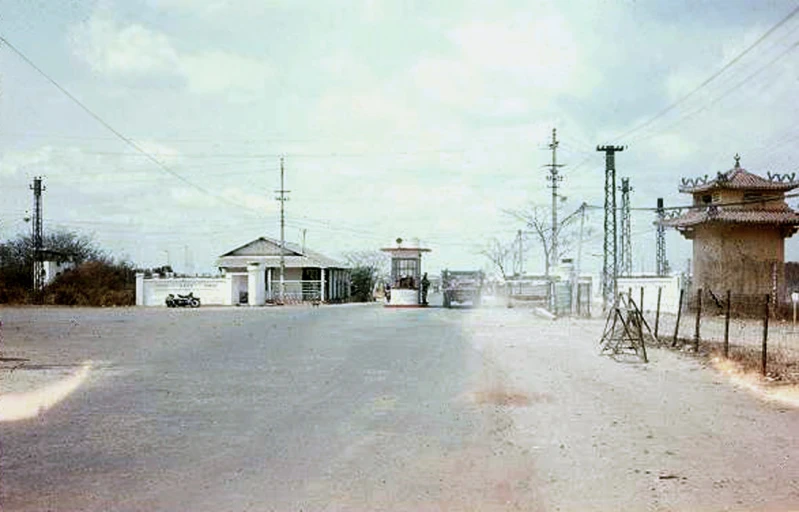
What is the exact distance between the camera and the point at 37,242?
196 ft

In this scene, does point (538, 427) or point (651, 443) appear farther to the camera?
point (538, 427)

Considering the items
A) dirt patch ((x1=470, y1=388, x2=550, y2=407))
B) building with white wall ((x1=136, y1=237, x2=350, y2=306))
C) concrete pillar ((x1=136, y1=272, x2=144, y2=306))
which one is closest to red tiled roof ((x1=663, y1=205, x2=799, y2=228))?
dirt patch ((x1=470, y1=388, x2=550, y2=407))

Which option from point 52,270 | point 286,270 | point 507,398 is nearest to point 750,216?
point 507,398

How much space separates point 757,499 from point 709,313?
31575mm

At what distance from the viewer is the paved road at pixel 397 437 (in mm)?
6914

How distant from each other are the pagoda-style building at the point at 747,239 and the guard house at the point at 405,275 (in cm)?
1284

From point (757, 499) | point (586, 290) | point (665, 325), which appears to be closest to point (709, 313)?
point (586, 290)

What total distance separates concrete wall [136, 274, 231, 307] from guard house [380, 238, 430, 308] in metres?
15.5

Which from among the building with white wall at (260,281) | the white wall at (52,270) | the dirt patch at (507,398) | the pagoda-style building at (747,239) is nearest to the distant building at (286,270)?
the building with white wall at (260,281)

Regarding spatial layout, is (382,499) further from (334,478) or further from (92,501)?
(92,501)

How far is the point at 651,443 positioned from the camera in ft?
29.8

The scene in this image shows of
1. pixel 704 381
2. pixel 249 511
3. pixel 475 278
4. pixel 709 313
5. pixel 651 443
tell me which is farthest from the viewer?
pixel 475 278

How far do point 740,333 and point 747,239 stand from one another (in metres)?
15.1

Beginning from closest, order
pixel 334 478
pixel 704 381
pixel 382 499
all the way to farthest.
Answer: pixel 382 499, pixel 334 478, pixel 704 381
